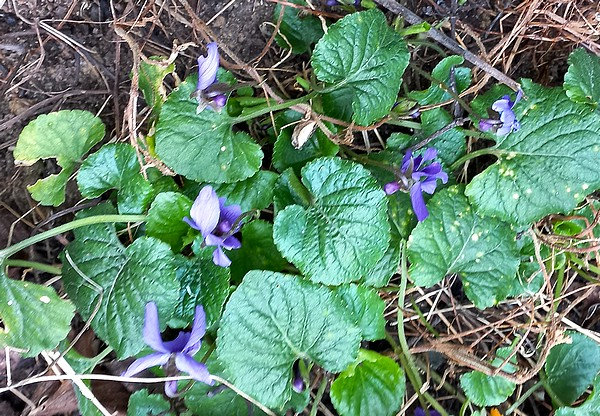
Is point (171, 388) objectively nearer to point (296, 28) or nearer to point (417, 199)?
point (417, 199)

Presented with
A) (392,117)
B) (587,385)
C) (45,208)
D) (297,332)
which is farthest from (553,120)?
(45,208)

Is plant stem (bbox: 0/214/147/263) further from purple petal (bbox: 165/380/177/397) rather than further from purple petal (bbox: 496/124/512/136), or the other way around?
purple petal (bbox: 496/124/512/136)

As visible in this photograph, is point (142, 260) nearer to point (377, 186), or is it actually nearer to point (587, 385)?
point (377, 186)

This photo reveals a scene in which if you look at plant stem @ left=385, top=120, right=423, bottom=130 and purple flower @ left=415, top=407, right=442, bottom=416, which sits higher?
plant stem @ left=385, top=120, right=423, bottom=130

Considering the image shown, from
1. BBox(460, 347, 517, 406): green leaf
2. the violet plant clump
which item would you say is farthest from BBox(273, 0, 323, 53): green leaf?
BBox(460, 347, 517, 406): green leaf

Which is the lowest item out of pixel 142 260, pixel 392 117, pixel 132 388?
pixel 132 388

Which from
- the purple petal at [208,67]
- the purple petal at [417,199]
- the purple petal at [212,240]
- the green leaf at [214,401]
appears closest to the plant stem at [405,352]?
the purple petal at [417,199]

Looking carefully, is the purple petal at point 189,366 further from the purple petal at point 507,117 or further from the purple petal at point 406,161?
the purple petal at point 507,117
